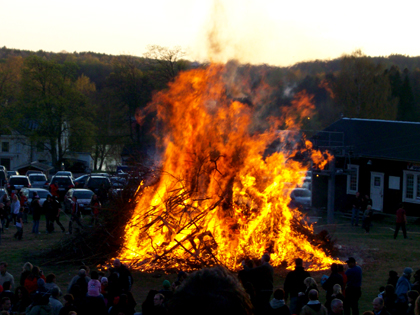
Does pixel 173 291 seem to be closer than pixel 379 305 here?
Yes

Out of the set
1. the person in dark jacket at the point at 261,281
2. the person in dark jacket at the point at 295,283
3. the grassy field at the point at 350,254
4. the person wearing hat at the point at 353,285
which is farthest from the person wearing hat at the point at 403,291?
the person in dark jacket at the point at 261,281

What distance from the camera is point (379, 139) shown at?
28703 millimetres

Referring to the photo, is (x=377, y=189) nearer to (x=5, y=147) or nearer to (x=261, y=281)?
(x=261, y=281)

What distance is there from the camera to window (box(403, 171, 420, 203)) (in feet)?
82.4

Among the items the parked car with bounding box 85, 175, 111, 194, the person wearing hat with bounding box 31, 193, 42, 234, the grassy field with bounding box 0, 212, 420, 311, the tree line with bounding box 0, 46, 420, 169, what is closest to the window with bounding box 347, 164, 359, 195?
the grassy field with bounding box 0, 212, 420, 311

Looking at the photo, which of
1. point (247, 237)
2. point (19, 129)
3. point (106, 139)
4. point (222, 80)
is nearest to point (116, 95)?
point (106, 139)

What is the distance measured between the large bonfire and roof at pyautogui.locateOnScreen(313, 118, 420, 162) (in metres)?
9.50

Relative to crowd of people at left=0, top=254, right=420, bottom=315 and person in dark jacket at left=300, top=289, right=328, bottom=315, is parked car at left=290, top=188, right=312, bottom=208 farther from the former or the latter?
person in dark jacket at left=300, top=289, right=328, bottom=315

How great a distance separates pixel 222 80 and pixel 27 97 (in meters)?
37.1

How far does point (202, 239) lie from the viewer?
13633 mm

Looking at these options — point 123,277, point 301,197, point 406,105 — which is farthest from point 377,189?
point 406,105

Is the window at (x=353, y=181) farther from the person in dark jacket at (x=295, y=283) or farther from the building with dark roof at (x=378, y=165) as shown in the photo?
the person in dark jacket at (x=295, y=283)

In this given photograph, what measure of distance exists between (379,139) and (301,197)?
232 inches

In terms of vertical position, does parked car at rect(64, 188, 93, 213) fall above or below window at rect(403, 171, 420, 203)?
below
